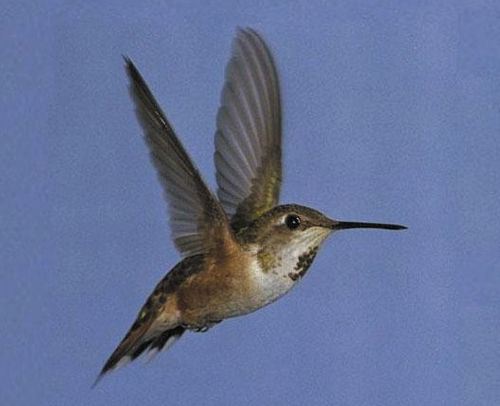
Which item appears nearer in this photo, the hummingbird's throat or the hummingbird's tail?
the hummingbird's throat

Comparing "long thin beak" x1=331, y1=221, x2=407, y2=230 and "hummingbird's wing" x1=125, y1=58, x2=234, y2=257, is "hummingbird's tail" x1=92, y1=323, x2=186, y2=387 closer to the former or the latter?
"hummingbird's wing" x1=125, y1=58, x2=234, y2=257

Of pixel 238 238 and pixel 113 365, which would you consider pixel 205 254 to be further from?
pixel 113 365

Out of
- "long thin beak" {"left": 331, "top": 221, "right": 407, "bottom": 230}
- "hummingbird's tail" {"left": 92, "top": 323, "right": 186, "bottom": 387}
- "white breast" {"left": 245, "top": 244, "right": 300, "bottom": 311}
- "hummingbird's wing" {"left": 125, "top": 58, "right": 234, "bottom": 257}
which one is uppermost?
"hummingbird's wing" {"left": 125, "top": 58, "right": 234, "bottom": 257}

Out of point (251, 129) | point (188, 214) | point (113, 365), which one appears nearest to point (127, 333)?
point (113, 365)

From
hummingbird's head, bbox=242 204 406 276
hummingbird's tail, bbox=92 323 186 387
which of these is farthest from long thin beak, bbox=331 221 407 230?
hummingbird's tail, bbox=92 323 186 387

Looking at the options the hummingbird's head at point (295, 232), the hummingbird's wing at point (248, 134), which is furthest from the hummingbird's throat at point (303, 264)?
the hummingbird's wing at point (248, 134)

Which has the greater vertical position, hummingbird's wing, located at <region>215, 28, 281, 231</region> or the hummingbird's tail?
hummingbird's wing, located at <region>215, 28, 281, 231</region>

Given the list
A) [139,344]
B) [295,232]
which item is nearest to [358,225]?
[295,232]
